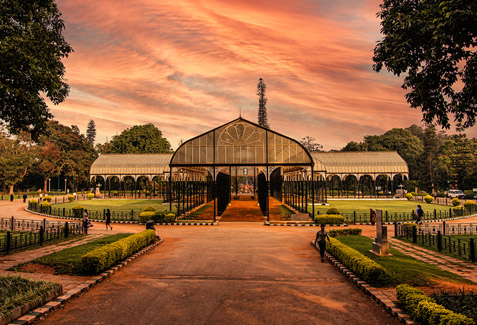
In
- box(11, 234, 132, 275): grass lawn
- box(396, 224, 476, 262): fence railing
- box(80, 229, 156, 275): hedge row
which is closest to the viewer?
box(80, 229, 156, 275): hedge row

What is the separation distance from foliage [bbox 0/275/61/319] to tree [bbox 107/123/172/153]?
77.6m

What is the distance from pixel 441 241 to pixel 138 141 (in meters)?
79.6

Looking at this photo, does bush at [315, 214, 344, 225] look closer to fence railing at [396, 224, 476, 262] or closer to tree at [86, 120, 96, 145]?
fence railing at [396, 224, 476, 262]

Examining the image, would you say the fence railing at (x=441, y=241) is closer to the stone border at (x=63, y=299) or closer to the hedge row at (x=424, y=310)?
the hedge row at (x=424, y=310)

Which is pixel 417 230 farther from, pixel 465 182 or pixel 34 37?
pixel 465 182

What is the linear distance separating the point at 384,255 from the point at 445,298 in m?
A: 6.62

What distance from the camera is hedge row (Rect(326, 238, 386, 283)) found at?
10.4 m

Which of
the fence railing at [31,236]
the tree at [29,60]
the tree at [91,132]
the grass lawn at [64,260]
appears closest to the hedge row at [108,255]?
the grass lawn at [64,260]

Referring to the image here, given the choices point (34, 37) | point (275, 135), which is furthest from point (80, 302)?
point (275, 135)

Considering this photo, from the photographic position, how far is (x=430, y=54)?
1357 cm

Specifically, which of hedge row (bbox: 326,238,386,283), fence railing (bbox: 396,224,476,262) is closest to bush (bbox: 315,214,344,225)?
fence railing (bbox: 396,224,476,262)

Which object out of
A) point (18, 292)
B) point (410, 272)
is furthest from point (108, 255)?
point (410, 272)

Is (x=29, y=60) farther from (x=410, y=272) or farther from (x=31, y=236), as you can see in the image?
(x=410, y=272)

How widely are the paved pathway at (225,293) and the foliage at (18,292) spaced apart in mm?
817
